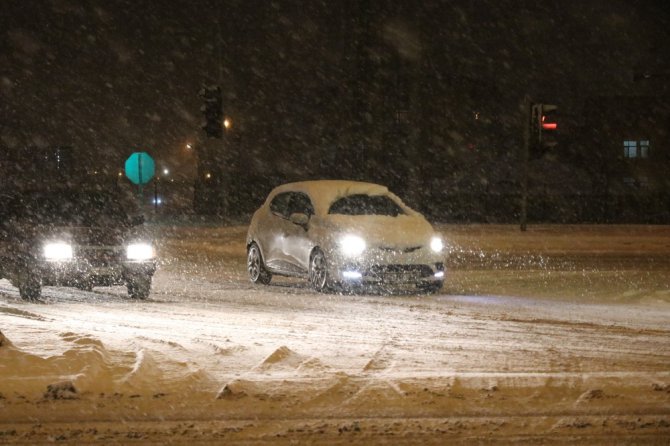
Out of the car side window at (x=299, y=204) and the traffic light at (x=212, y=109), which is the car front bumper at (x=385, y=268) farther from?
the traffic light at (x=212, y=109)

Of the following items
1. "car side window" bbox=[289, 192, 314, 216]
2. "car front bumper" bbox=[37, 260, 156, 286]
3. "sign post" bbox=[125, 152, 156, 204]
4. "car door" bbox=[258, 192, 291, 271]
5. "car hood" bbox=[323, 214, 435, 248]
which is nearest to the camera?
"car front bumper" bbox=[37, 260, 156, 286]

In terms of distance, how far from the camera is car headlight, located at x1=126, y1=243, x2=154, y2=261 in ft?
44.0

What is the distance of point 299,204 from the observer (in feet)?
52.7

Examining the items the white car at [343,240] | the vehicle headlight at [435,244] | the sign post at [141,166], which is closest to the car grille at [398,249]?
the white car at [343,240]

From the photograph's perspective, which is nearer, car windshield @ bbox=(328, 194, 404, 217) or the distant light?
car windshield @ bbox=(328, 194, 404, 217)

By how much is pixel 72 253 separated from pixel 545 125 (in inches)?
567

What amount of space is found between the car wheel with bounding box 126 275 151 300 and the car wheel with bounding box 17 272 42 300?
46.6 inches

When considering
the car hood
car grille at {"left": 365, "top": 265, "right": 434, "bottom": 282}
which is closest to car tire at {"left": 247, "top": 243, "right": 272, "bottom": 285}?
the car hood

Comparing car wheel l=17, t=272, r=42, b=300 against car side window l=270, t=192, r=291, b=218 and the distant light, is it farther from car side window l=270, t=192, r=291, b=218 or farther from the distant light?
the distant light

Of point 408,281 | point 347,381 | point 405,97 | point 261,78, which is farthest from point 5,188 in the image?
point 261,78

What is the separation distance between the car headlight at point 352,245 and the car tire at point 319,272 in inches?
15.0

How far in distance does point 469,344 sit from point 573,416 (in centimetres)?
314

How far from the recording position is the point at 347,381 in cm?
757

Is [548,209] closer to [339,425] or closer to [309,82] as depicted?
[309,82]
